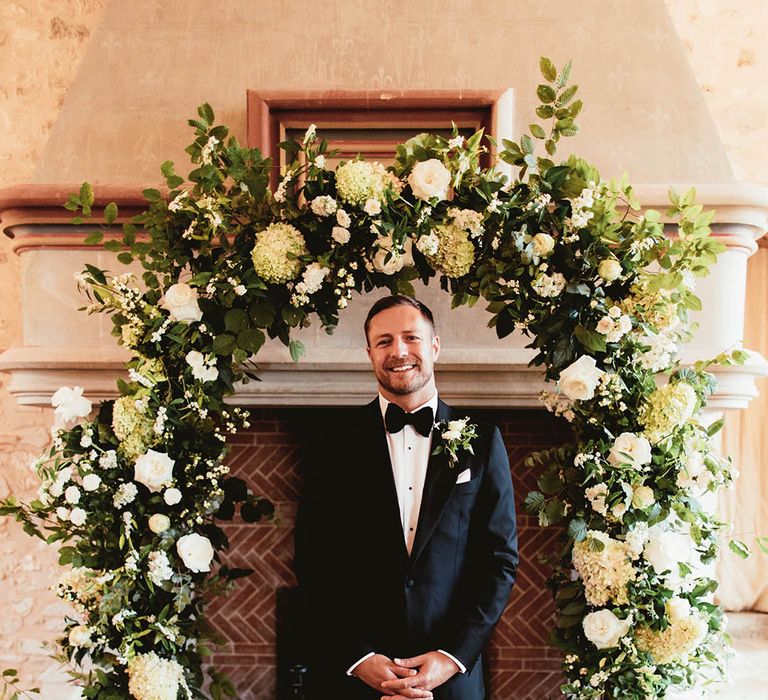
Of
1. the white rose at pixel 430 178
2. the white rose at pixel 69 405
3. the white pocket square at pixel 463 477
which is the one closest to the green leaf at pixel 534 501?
the white pocket square at pixel 463 477

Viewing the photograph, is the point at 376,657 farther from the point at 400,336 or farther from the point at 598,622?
the point at 400,336

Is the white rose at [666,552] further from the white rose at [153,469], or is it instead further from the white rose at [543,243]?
the white rose at [153,469]

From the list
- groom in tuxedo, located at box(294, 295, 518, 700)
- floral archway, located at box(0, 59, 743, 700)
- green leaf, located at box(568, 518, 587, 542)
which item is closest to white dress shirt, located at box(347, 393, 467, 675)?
groom in tuxedo, located at box(294, 295, 518, 700)

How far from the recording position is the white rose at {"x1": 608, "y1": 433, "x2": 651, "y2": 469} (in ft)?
5.56

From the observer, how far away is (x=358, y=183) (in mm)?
1755

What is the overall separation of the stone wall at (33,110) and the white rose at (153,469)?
152 cm

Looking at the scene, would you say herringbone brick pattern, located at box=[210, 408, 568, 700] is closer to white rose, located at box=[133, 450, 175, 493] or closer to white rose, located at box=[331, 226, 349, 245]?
white rose, located at box=[133, 450, 175, 493]

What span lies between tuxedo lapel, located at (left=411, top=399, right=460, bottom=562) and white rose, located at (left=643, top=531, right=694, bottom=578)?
0.55 meters

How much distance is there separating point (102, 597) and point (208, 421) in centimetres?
55

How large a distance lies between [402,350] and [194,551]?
0.81 metres

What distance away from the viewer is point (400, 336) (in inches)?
69.5

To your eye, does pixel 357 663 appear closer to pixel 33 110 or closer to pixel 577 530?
pixel 577 530

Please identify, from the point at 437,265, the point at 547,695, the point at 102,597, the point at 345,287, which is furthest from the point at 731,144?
the point at 102,597

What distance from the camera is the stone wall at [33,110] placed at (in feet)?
9.73
